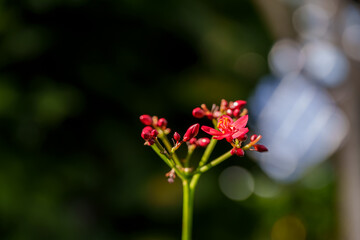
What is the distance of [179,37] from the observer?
290 centimetres

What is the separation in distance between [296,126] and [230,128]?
515 centimetres


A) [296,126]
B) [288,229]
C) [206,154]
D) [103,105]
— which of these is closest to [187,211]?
[206,154]

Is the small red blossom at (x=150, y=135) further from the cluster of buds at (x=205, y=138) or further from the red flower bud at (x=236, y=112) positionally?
the red flower bud at (x=236, y=112)

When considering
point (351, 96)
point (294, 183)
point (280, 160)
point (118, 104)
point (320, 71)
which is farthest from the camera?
point (280, 160)

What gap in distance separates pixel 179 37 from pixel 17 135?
3.79ft

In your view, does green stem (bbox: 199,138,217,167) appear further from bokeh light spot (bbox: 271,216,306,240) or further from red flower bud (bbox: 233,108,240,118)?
bokeh light spot (bbox: 271,216,306,240)

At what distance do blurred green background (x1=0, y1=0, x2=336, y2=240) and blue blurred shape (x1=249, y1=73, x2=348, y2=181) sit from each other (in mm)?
1739

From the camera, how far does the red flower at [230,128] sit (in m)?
0.73

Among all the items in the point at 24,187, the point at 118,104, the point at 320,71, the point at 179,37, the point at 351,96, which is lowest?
the point at 24,187

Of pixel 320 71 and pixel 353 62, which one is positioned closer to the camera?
pixel 353 62

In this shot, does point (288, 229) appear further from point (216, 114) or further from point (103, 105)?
Result: point (216, 114)

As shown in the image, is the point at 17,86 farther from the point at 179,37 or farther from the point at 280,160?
the point at 280,160

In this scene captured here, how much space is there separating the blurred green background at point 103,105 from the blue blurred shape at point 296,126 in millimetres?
1739

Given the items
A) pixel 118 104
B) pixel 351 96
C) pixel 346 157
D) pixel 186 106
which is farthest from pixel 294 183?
pixel 118 104
